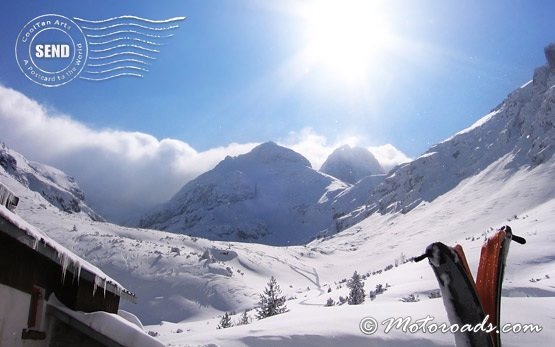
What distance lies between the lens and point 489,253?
16.9 feet

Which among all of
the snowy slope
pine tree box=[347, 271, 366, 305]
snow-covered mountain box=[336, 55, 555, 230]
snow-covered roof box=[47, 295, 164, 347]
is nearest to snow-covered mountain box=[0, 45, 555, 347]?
the snowy slope

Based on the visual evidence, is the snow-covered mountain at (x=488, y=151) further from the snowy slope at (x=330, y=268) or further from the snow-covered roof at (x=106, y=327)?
the snow-covered roof at (x=106, y=327)

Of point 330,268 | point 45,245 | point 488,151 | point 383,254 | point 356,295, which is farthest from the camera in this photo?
point 488,151

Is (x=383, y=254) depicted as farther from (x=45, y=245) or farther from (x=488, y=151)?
(x=45, y=245)

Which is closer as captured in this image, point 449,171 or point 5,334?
point 5,334

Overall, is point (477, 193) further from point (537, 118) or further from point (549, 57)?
point (549, 57)

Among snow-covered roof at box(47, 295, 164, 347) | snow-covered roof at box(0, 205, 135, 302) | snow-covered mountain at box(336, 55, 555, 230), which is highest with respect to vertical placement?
snow-covered mountain at box(336, 55, 555, 230)

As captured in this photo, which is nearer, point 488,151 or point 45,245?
point 45,245

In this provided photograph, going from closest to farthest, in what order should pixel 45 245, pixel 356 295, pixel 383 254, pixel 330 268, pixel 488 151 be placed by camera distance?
pixel 45 245, pixel 356 295, pixel 330 268, pixel 383 254, pixel 488 151

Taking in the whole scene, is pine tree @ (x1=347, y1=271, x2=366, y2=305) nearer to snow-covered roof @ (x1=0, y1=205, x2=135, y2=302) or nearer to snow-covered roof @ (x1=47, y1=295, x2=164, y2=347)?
snow-covered roof @ (x1=0, y1=205, x2=135, y2=302)

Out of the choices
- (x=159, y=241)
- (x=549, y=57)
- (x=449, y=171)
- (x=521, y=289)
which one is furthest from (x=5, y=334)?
(x=549, y=57)

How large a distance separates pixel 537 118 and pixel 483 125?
29897 millimetres

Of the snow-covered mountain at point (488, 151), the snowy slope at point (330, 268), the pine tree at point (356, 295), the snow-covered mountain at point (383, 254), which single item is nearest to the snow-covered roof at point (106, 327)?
the snowy slope at point (330, 268)

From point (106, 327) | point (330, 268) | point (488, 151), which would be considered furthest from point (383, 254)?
point (106, 327)
